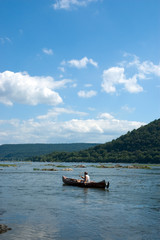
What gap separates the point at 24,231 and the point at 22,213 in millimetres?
5762

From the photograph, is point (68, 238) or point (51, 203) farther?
point (51, 203)

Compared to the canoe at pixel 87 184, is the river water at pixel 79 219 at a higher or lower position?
lower

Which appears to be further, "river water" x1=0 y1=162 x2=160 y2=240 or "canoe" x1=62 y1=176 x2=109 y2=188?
"canoe" x1=62 y1=176 x2=109 y2=188

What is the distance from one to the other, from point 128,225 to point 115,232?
2.33 m

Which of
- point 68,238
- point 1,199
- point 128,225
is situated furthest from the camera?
point 1,199

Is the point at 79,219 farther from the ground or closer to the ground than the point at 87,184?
closer to the ground

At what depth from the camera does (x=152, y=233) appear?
17.9 m

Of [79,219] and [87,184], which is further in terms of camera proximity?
[87,184]

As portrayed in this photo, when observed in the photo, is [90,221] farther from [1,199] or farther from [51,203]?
[1,199]

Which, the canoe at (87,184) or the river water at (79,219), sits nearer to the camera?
the river water at (79,219)

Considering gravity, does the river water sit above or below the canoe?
below

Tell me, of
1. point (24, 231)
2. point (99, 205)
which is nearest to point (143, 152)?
point (99, 205)

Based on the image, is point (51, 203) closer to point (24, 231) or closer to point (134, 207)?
point (134, 207)

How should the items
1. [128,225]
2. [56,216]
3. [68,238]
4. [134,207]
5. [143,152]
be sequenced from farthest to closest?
[143,152] → [134,207] → [56,216] → [128,225] → [68,238]
